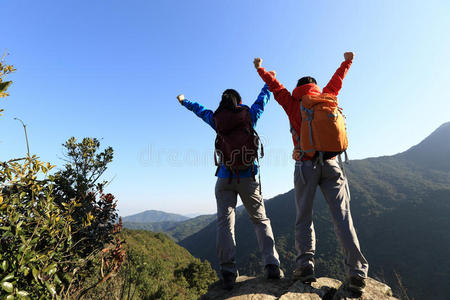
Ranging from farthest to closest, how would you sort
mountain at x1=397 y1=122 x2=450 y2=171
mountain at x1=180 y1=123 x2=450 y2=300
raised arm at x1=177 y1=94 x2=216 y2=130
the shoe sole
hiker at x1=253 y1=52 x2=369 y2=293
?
1. mountain at x1=397 y1=122 x2=450 y2=171
2. mountain at x1=180 y1=123 x2=450 y2=300
3. raised arm at x1=177 y1=94 x2=216 y2=130
4. the shoe sole
5. hiker at x1=253 y1=52 x2=369 y2=293

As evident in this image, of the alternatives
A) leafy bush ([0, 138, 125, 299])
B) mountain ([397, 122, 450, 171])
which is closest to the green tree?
leafy bush ([0, 138, 125, 299])

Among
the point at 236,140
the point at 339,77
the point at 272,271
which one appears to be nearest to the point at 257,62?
the point at 339,77

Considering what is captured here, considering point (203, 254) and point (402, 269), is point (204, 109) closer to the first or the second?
point (402, 269)

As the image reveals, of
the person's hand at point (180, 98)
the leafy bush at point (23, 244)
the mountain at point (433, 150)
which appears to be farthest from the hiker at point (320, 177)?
the mountain at point (433, 150)

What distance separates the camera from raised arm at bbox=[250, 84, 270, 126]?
314cm

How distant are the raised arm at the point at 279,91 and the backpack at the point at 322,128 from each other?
0.23 metres

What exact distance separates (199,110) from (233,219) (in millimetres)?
1702

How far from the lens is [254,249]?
99.2 meters

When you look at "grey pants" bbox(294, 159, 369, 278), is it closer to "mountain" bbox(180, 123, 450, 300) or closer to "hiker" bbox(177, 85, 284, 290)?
"hiker" bbox(177, 85, 284, 290)

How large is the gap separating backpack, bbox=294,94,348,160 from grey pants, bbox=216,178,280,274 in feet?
2.81

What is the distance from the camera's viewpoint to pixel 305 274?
8.26ft

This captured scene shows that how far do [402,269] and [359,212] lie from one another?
36.4 meters

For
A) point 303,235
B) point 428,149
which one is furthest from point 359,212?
point 303,235

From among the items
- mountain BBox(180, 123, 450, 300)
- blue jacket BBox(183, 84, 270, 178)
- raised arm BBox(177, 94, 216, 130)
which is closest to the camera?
blue jacket BBox(183, 84, 270, 178)
